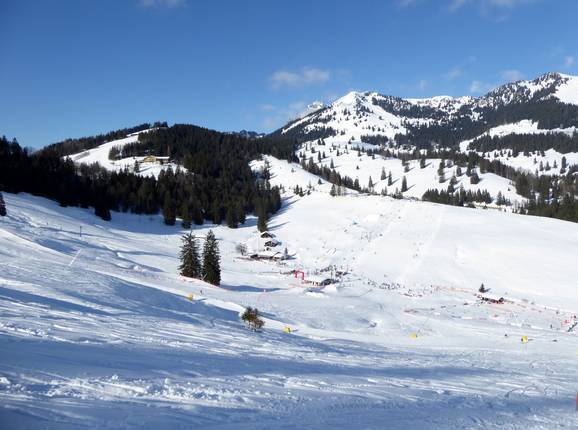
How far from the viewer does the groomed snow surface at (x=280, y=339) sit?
8484 mm

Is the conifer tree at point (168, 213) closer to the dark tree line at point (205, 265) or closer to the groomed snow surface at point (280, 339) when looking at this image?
the groomed snow surface at point (280, 339)

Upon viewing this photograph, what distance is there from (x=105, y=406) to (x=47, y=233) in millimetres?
44748

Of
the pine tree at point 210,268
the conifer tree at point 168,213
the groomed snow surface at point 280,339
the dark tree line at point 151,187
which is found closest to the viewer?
the groomed snow surface at point 280,339

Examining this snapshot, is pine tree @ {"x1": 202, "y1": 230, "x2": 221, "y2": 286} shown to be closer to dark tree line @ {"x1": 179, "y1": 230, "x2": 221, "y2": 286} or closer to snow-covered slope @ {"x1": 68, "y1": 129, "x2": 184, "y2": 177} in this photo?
dark tree line @ {"x1": 179, "y1": 230, "x2": 221, "y2": 286}

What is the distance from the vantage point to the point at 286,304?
1342 inches

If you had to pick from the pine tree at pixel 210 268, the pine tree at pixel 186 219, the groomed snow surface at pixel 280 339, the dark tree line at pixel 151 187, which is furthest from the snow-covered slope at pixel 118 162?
the pine tree at pixel 210 268

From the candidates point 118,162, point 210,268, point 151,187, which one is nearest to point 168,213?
point 151,187

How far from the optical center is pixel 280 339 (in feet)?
66.5

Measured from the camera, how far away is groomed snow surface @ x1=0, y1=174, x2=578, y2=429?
8.48 m

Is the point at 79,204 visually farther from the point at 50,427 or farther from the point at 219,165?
the point at 50,427

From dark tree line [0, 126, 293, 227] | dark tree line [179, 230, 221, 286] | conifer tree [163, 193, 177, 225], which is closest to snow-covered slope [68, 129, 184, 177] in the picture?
dark tree line [0, 126, 293, 227]

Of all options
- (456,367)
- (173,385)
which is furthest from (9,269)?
(456,367)

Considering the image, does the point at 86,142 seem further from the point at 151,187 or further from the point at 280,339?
the point at 280,339

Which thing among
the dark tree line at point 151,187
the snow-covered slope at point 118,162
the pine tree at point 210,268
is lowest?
the pine tree at point 210,268
